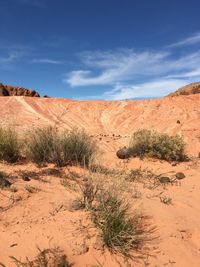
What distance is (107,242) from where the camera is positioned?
4.21 m

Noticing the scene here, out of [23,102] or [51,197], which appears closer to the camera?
[51,197]

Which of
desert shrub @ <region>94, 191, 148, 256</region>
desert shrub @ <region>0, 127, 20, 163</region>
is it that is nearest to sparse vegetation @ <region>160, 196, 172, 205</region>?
desert shrub @ <region>94, 191, 148, 256</region>

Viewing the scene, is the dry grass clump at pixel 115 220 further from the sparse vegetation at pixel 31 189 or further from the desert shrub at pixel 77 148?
the desert shrub at pixel 77 148

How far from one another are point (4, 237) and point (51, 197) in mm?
1319

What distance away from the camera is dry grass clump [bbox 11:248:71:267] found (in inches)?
146

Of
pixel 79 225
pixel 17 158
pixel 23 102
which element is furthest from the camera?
pixel 23 102

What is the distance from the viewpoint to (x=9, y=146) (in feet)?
27.4

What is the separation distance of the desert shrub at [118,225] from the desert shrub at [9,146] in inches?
156

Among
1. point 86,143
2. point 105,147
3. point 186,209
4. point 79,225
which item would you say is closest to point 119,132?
point 105,147

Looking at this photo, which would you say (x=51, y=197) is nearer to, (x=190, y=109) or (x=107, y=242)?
(x=107, y=242)

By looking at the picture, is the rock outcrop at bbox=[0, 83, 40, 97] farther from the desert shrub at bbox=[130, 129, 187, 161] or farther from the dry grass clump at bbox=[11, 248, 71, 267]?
the dry grass clump at bbox=[11, 248, 71, 267]

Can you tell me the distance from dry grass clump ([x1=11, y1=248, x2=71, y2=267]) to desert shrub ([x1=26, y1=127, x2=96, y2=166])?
12.6 feet

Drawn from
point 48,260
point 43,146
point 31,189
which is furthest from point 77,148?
point 48,260

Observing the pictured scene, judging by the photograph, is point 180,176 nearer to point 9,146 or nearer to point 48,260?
point 9,146
